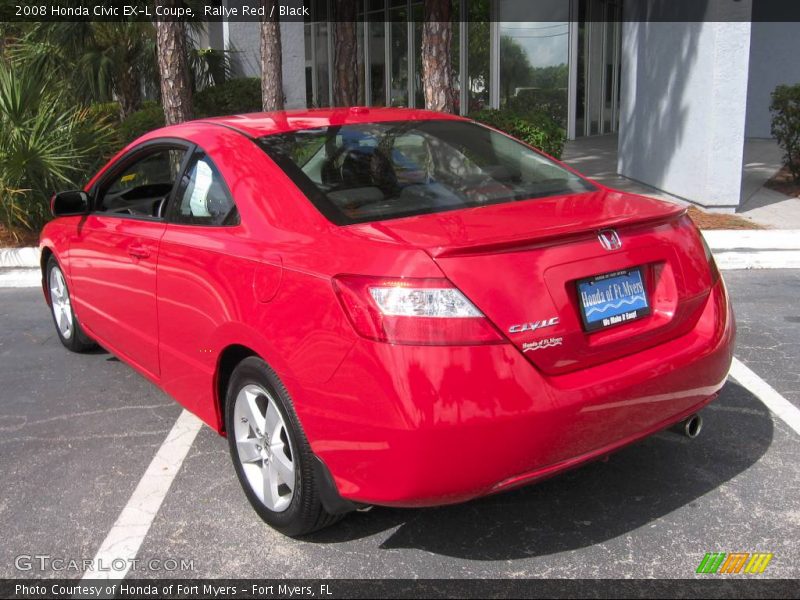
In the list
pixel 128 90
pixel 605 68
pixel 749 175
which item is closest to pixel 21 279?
pixel 128 90

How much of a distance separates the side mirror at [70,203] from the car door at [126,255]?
2.5 inches

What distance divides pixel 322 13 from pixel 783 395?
71.5 feet

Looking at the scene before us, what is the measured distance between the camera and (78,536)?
11.0 ft

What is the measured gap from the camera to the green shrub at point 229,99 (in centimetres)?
1509

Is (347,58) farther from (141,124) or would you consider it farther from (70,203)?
(70,203)

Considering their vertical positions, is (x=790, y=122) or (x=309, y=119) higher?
(x=309, y=119)

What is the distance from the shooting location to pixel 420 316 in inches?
102

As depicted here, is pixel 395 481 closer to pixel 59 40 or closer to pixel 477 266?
pixel 477 266

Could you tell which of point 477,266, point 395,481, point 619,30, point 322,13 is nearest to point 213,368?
point 395,481

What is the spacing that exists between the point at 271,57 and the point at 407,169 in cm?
829

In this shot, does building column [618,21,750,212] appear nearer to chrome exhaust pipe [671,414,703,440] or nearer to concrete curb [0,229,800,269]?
concrete curb [0,229,800,269]

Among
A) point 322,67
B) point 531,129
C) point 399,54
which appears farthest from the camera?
point 322,67

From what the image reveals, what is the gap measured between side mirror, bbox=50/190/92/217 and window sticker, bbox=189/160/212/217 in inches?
51.8

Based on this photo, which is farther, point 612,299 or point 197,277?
point 197,277
